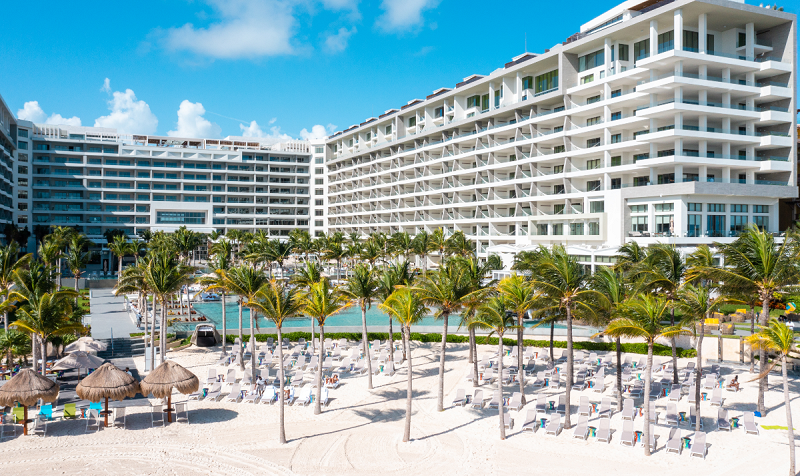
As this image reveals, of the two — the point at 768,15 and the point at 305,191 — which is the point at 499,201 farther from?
the point at 305,191

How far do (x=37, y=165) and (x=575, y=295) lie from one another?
324ft

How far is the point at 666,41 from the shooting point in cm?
4694

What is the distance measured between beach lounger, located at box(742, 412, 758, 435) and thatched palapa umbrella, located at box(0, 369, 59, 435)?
82.9ft

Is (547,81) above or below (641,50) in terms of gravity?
above

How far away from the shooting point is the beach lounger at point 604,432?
61.8ft

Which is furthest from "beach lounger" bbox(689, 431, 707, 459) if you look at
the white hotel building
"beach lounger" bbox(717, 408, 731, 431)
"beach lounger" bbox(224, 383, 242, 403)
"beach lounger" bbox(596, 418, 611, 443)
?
the white hotel building

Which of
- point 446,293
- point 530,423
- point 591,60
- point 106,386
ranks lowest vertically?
point 530,423

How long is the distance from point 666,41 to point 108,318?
52.1 meters

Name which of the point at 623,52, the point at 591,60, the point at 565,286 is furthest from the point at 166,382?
the point at 591,60

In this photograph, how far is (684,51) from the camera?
44.8 meters

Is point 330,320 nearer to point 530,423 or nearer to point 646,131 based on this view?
point 530,423

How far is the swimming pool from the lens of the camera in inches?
1412

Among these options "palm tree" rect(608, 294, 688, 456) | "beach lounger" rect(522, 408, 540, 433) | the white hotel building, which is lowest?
"beach lounger" rect(522, 408, 540, 433)

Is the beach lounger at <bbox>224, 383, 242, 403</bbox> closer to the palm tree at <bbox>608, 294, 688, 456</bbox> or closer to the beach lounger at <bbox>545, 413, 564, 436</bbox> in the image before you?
the beach lounger at <bbox>545, 413, 564, 436</bbox>
